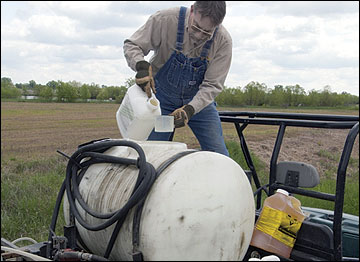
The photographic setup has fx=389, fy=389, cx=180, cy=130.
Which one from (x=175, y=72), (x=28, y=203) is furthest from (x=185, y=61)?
(x=28, y=203)

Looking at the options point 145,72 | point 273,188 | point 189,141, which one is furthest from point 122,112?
point 189,141

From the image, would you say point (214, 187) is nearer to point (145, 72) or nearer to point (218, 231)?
point (218, 231)

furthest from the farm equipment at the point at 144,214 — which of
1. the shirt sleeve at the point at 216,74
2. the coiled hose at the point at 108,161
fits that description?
the shirt sleeve at the point at 216,74

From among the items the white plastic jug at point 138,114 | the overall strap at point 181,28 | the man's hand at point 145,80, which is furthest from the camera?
the overall strap at point 181,28

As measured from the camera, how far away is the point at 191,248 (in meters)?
1.53

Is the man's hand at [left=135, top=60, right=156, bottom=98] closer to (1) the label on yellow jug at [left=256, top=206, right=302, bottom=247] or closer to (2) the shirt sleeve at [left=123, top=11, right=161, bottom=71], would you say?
(2) the shirt sleeve at [left=123, top=11, right=161, bottom=71]

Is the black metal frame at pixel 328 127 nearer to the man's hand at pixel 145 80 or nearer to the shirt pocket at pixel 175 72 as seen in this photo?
the shirt pocket at pixel 175 72

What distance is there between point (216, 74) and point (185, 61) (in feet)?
0.92

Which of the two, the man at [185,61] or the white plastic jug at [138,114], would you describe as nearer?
the white plastic jug at [138,114]

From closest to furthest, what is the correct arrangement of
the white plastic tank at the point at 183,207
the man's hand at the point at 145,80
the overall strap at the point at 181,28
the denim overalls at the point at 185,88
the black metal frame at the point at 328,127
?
the white plastic tank at the point at 183,207, the black metal frame at the point at 328,127, the man's hand at the point at 145,80, the overall strap at the point at 181,28, the denim overalls at the point at 185,88

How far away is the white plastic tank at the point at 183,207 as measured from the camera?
1.52 metres

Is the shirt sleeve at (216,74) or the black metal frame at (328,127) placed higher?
the shirt sleeve at (216,74)

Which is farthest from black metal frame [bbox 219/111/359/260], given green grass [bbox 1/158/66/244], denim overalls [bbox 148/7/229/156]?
green grass [bbox 1/158/66/244]

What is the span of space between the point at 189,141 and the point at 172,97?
290 inches
